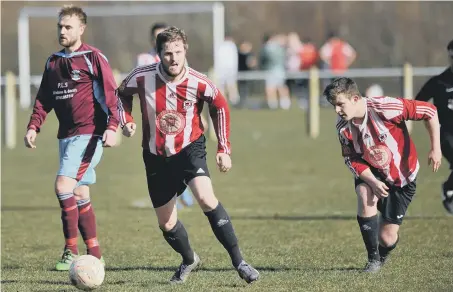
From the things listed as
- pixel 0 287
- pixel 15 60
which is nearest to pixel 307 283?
pixel 0 287

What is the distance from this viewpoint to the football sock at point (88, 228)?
796cm

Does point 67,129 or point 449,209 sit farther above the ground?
point 67,129

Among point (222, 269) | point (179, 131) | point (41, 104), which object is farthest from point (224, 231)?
point (41, 104)

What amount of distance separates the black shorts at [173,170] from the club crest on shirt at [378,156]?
1239 mm

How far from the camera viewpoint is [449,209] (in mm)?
10602

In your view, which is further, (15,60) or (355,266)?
(15,60)

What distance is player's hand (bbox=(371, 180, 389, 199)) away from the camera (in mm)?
7230

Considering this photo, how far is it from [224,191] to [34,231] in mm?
3859

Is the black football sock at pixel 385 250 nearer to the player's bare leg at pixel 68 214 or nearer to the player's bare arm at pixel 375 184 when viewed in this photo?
the player's bare arm at pixel 375 184

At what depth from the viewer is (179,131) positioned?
6.98 meters

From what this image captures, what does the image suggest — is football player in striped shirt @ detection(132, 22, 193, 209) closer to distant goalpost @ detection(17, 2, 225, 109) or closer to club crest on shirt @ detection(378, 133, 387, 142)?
club crest on shirt @ detection(378, 133, 387, 142)

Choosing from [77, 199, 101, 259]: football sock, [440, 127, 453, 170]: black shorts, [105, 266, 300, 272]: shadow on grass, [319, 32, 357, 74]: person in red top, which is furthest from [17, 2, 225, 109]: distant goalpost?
[105, 266, 300, 272]: shadow on grass

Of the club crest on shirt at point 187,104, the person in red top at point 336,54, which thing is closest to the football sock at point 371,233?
the club crest on shirt at point 187,104

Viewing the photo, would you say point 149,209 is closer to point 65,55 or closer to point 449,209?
point 449,209
